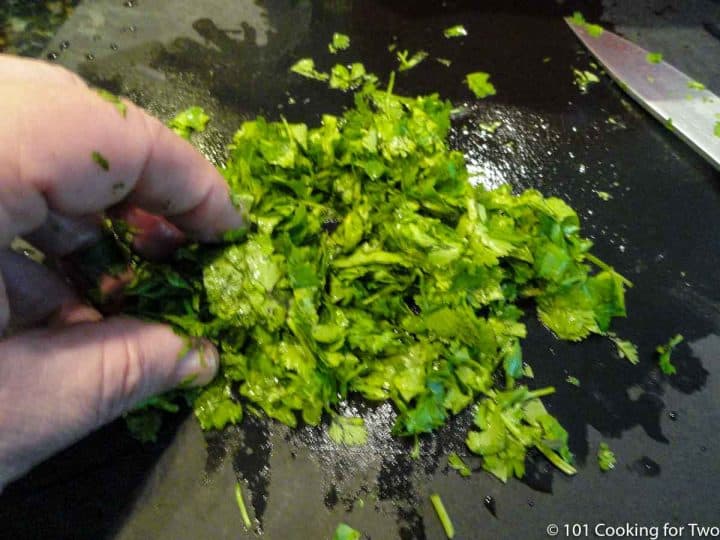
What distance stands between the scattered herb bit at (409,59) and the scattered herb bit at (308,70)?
31cm

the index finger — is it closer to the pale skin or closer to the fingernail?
the pale skin

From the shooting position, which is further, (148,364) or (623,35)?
(623,35)

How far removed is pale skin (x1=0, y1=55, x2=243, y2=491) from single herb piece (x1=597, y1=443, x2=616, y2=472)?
1.18 metres

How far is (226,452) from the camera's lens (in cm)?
155

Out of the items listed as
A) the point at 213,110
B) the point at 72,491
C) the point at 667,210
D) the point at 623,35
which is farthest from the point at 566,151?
the point at 72,491

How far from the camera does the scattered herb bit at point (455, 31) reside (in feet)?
7.25

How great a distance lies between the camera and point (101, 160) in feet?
3.14

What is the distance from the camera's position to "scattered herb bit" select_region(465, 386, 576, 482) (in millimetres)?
1531

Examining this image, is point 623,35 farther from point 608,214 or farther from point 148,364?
point 148,364

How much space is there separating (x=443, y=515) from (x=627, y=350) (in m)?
0.79

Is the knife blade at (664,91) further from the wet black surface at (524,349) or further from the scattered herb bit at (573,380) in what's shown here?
the scattered herb bit at (573,380)

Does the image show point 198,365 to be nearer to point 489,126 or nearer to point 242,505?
point 242,505

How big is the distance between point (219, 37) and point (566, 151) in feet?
4.83

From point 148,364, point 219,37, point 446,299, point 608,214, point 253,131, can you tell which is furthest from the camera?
point 219,37
